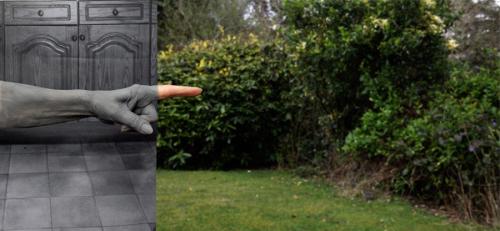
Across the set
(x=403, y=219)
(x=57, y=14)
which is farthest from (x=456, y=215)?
(x=57, y=14)

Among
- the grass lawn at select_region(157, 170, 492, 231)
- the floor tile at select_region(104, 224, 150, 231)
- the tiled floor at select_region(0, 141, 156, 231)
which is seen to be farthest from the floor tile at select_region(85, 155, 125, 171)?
the grass lawn at select_region(157, 170, 492, 231)

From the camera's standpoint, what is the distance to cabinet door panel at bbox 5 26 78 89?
209cm

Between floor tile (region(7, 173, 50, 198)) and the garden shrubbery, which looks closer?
floor tile (region(7, 173, 50, 198))

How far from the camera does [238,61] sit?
723 cm

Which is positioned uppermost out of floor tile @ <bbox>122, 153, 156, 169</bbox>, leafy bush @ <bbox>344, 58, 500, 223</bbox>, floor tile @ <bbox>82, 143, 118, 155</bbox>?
floor tile @ <bbox>82, 143, 118, 155</bbox>

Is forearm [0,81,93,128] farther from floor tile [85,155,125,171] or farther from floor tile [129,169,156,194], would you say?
floor tile [129,169,156,194]

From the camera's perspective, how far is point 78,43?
215 cm

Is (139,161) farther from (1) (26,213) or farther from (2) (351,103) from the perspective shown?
(2) (351,103)

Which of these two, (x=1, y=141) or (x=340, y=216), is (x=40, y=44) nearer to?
(x=1, y=141)

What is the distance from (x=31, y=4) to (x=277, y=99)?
5.24m

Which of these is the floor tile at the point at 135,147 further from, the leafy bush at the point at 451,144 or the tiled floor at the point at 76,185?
the leafy bush at the point at 451,144

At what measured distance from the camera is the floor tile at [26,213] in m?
2.14

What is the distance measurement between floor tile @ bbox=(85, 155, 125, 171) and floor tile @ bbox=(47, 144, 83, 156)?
0.13 ft

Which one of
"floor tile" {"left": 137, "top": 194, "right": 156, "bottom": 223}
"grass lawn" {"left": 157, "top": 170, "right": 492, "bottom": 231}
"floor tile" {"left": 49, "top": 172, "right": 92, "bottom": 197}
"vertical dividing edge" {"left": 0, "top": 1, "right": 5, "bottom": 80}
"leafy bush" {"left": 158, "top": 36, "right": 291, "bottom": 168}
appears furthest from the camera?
"leafy bush" {"left": 158, "top": 36, "right": 291, "bottom": 168}
